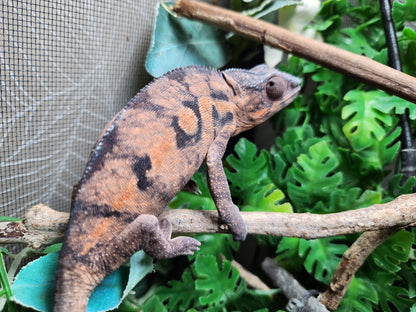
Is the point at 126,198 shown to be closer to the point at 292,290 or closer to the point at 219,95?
the point at 219,95

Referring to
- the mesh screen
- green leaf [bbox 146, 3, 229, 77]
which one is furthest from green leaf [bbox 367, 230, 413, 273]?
the mesh screen

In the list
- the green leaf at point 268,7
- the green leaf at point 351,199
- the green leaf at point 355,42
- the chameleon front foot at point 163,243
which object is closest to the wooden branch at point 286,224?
the chameleon front foot at point 163,243

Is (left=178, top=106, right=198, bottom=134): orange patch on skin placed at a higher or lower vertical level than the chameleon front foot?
higher

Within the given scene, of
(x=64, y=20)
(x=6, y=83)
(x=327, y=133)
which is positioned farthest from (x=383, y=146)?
(x=6, y=83)

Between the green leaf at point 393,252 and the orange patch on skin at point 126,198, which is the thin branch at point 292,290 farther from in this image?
the orange patch on skin at point 126,198

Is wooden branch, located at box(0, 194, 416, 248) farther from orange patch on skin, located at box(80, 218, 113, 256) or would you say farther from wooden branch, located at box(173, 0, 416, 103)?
wooden branch, located at box(173, 0, 416, 103)

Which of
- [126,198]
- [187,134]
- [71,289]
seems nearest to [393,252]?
[187,134]
